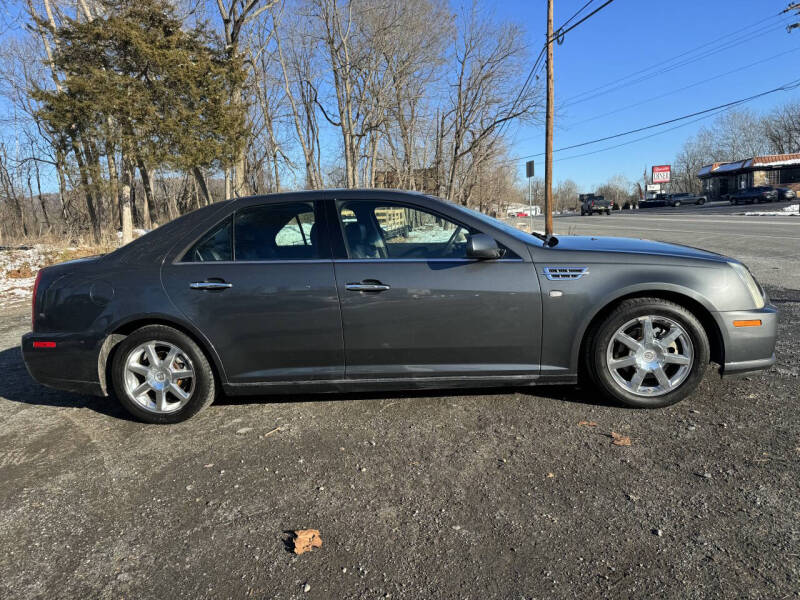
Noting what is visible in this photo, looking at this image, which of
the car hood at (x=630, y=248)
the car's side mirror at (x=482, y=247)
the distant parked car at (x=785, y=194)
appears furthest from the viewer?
the distant parked car at (x=785, y=194)

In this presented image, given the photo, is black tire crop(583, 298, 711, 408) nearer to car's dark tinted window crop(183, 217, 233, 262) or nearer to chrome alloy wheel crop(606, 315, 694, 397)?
chrome alloy wheel crop(606, 315, 694, 397)

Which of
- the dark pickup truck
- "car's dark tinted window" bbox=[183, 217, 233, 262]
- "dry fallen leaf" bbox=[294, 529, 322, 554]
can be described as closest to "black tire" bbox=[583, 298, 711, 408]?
"dry fallen leaf" bbox=[294, 529, 322, 554]

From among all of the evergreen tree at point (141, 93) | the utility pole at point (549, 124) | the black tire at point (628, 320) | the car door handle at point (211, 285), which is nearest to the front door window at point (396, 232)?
the car door handle at point (211, 285)

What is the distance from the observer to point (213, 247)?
138 inches

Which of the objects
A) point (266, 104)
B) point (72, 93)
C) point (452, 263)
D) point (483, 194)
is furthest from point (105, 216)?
point (452, 263)

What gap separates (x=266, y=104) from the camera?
35156 mm

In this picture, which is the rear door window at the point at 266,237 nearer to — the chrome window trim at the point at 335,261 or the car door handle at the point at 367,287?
the chrome window trim at the point at 335,261

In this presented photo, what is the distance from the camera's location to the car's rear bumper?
3434mm

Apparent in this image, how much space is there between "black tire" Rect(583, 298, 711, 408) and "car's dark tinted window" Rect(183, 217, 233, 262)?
2638 mm

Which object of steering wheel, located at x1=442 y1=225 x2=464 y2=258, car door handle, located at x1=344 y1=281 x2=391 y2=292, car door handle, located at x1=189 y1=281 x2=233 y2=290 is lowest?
car door handle, located at x1=344 y1=281 x2=391 y2=292

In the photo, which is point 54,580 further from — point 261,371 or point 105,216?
point 105,216

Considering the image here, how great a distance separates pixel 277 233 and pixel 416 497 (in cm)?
207

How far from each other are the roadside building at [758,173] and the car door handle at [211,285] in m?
62.3

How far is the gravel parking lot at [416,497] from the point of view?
1.95 metres
